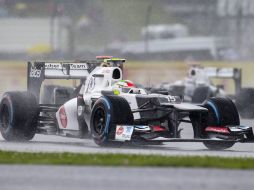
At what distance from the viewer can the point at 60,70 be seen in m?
21.0

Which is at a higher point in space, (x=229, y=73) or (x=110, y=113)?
(x=229, y=73)

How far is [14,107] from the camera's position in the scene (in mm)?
19812

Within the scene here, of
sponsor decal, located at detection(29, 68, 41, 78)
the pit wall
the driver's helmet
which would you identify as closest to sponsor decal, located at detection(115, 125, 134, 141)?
the driver's helmet

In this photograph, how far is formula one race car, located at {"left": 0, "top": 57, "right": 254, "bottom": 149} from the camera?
Result: 17922 mm

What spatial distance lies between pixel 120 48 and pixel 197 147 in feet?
97.7

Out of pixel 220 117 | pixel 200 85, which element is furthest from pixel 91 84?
pixel 200 85

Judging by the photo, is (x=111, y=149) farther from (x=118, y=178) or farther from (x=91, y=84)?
(x=118, y=178)

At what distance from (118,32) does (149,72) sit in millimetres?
2741

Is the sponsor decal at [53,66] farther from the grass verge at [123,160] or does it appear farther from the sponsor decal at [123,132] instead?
the grass verge at [123,160]

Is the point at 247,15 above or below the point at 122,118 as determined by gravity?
above

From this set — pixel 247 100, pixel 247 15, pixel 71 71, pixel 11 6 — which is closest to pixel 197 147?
pixel 71 71

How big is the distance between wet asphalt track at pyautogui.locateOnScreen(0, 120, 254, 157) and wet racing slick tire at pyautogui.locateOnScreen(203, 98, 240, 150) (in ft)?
0.60

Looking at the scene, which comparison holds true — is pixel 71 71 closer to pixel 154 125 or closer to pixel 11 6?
pixel 154 125

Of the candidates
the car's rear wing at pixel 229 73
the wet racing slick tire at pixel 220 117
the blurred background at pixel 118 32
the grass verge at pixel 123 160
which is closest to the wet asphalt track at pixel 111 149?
the wet racing slick tire at pixel 220 117
